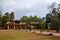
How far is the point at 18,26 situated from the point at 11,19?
1269 cm

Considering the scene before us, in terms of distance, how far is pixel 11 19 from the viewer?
133 meters

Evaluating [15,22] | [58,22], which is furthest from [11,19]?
[58,22]

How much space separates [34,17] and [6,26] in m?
22.8

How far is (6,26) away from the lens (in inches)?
4771

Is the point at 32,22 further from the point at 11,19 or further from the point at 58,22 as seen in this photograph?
the point at 58,22

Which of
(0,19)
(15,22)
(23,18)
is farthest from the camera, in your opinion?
(23,18)

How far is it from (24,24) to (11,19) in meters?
15.4

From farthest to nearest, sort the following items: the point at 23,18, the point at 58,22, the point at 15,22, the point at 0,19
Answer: the point at 23,18 < the point at 15,22 < the point at 0,19 < the point at 58,22

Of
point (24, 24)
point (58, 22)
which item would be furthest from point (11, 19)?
point (58, 22)

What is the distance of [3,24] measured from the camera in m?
124

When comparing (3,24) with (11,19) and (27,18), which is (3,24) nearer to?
(11,19)

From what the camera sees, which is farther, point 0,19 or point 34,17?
point 34,17

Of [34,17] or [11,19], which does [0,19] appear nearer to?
[11,19]

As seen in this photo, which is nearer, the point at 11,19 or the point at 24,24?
the point at 24,24
